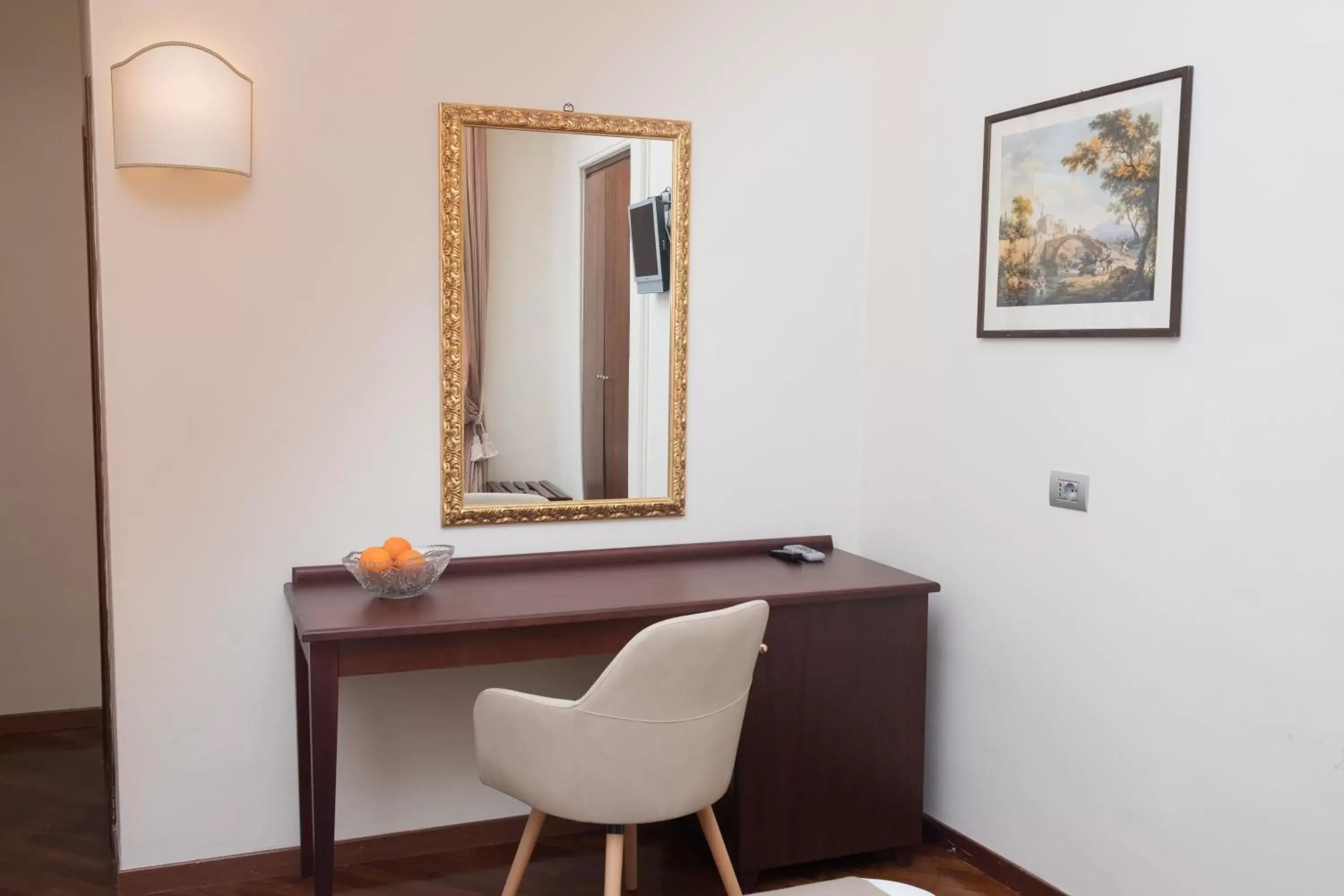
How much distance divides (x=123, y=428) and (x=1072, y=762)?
89.5 inches

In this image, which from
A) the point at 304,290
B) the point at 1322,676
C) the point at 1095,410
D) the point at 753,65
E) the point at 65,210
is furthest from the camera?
the point at 65,210

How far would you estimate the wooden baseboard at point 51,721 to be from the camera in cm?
360

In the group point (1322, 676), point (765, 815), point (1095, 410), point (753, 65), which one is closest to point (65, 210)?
point (753, 65)

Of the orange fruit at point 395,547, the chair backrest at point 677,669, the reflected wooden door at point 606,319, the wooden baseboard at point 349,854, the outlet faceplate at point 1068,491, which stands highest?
the reflected wooden door at point 606,319

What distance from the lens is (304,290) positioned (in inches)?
103

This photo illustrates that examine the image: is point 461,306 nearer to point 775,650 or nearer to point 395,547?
point 395,547

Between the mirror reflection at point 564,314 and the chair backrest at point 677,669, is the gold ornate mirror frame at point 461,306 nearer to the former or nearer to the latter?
the mirror reflection at point 564,314

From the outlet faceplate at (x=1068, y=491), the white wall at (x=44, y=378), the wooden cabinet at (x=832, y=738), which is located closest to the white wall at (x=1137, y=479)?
the outlet faceplate at (x=1068, y=491)

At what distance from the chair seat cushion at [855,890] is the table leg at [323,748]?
0.98 metres

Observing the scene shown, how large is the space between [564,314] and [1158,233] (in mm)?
1389

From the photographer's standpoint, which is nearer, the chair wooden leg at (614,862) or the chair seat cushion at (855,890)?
the chair seat cushion at (855,890)

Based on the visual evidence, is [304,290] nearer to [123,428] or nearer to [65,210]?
[123,428]

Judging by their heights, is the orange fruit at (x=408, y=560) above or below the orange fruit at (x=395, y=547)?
below

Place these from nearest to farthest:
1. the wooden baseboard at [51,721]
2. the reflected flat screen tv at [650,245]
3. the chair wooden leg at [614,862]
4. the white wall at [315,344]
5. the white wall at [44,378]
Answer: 1. the chair wooden leg at [614,862]
2. the white wall at [315,344]
3. the reflected flat screen tv at [650,245]
4. the white wall at [44,378]
5. the wooden baseboard at [51,721]
